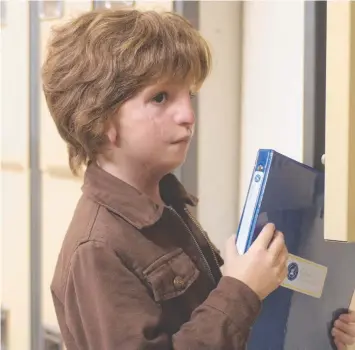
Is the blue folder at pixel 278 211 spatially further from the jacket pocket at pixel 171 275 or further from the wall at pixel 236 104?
the wall at pixel 236 104

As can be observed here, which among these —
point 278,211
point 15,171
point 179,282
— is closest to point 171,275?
point 179,282

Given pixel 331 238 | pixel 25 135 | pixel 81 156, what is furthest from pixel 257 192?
pixel 25 135

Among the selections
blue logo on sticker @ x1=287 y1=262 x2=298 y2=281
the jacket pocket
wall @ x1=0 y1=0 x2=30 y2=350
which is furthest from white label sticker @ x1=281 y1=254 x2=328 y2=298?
wall @ x1=0 y1=0 x2=30 y2=350

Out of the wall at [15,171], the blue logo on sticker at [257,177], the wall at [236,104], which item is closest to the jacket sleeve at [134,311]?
the blue logo on sticker at [257,177]

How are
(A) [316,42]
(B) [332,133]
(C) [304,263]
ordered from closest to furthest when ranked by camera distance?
(B) [332,133] → (C) [304,263] → (A) [316,42]

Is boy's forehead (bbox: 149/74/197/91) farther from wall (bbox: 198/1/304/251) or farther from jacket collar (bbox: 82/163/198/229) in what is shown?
wall (bbox: 198/1/304/251)

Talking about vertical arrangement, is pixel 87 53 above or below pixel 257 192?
above

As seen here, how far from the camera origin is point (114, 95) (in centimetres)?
63

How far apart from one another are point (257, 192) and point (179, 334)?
0.17m

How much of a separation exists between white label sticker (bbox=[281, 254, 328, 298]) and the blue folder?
0.01m

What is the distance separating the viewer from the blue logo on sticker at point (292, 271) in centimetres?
67

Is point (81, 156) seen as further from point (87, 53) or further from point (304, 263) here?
point (304, 263)

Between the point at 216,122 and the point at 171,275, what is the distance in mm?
400

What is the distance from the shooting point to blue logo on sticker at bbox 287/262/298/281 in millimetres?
671
